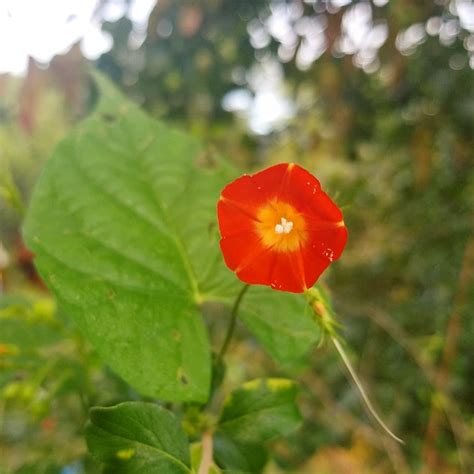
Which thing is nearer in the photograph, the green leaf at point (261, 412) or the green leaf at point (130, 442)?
the green leaf at point (130, 442)

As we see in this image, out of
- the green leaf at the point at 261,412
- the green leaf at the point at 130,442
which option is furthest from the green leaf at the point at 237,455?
the green leaf at the point at 130,442

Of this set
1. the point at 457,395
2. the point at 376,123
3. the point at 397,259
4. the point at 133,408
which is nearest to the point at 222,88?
the point at 376,123

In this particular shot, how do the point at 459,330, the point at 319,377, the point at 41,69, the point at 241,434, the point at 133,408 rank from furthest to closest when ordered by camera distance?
the point at 319,377
the point at 41,69
the point at 459,330
the point at 241,434
the point at 133,408

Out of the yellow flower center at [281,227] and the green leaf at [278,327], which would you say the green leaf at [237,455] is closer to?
the green leaf at [278,327]

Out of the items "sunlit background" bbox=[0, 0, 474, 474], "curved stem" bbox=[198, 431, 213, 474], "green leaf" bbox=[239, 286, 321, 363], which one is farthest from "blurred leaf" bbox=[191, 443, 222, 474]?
"sunlit background" bbox=[0, 0, 474, 474]

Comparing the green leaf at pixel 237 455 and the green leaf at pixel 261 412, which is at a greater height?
the green leaf at pixel 261 412

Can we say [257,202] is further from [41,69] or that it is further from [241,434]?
[41,69]

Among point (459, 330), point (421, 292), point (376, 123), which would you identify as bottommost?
point (459, 330)
